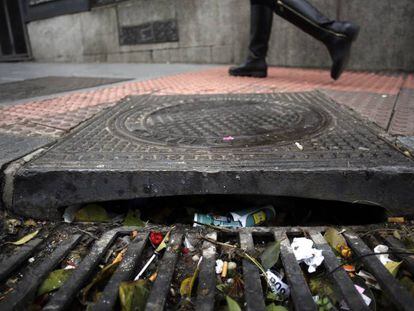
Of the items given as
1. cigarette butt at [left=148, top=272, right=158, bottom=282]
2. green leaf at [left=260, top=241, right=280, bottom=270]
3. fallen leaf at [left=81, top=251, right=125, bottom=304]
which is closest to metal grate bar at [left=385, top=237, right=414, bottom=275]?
green leaf at [left=260, top=241, right=280, bottom=270]

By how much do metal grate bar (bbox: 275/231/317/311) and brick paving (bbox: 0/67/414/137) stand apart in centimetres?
93

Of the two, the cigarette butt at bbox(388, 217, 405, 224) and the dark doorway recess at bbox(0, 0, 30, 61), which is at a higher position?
the dark doorway recess at bbox(0, 0, 30, 61)

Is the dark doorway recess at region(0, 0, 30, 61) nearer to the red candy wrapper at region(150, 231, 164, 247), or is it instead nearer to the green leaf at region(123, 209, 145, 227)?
the green leaf at region(123, 209, 145, 227)

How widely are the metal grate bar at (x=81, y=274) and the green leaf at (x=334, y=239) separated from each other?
729 millimetres

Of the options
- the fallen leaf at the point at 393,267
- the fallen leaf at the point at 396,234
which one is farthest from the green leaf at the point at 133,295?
the fallen leaf at the point at 396,234

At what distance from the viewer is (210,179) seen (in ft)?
4.45

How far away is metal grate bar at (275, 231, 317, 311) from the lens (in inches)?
37.6

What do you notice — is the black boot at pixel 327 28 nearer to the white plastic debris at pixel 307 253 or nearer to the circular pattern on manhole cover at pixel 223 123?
the circular pattern on manhole cover at pixel 223 123

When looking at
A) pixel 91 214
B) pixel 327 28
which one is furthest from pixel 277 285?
pixel 327 28

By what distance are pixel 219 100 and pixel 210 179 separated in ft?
4.53

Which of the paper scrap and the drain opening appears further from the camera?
the paper scrap

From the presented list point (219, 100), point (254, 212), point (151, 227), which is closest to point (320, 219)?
point (254, 212)

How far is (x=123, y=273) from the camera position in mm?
1103

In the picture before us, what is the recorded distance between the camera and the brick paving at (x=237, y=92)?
2.05m
